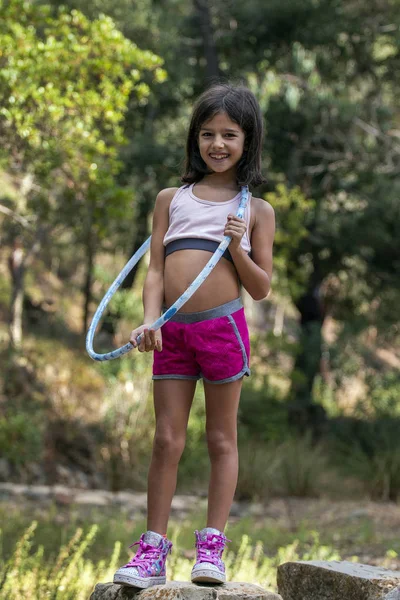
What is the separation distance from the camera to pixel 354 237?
1300 cm

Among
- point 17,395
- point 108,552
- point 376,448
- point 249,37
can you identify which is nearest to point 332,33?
point 249,37

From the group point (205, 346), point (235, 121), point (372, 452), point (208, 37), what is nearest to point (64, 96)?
point (235, 121)

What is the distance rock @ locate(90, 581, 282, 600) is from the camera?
2850 mm

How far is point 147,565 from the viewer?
3020mm

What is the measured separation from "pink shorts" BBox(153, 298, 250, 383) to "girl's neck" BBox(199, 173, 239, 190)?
0.45 metres

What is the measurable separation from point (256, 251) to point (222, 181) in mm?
299

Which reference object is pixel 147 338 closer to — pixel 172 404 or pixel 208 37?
pixel 172 404

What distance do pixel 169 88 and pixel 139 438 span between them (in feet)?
18.4

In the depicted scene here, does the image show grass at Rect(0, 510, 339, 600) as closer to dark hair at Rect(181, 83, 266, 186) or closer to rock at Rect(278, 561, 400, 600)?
rock at Rect(278, 561, 400, 600)

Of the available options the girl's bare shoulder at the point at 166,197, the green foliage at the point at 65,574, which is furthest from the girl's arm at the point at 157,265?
the green foliage at the point at 65,574

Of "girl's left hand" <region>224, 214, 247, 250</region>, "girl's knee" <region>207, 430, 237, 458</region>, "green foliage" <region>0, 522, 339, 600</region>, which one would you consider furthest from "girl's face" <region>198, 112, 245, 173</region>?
"green foliage" <region>0, 522, 339, 600</region>

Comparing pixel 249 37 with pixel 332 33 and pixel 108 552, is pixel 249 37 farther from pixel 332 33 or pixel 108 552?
pixel 108 552

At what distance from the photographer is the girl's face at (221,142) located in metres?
3.21

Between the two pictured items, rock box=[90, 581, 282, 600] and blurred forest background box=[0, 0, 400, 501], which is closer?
rock box=[90, 581, 282, 600]
